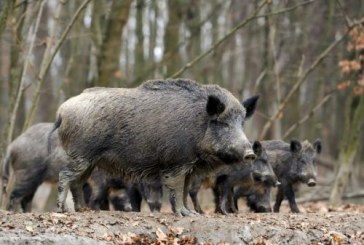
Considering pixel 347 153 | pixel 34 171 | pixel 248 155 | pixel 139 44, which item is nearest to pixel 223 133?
pixel 248 155

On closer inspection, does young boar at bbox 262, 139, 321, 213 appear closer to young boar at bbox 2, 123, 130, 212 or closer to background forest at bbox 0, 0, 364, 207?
background forest at bbox 0, 0, 364, 207

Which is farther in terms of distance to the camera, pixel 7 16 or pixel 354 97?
pixel 354 97

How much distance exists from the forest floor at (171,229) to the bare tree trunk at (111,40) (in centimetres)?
809

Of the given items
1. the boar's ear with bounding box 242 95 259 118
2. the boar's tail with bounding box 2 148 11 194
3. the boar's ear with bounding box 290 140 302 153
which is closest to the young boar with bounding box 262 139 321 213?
the boar's ear with bounding box 290 140 302 153

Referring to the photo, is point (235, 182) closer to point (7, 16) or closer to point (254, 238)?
point (254, 238)

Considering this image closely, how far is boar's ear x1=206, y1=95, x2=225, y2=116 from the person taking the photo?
34.3ft

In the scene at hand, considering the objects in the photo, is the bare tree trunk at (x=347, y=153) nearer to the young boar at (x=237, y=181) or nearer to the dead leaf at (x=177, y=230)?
the young boar at (x=237, y=181)

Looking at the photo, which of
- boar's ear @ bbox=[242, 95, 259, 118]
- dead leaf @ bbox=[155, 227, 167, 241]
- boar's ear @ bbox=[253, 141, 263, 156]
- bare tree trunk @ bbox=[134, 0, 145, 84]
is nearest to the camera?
dead leaf @ bbox=[155, 227, 167, 241]

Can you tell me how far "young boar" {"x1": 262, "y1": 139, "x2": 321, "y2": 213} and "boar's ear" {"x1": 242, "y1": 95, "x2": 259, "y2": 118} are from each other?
2093 mm

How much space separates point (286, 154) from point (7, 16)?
4.92m

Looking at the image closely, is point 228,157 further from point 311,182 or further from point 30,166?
point 30,166

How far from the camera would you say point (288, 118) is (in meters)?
32.2

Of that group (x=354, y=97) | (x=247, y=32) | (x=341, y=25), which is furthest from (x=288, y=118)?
(x=354, y=97)

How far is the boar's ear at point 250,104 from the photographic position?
11180 millimetres
